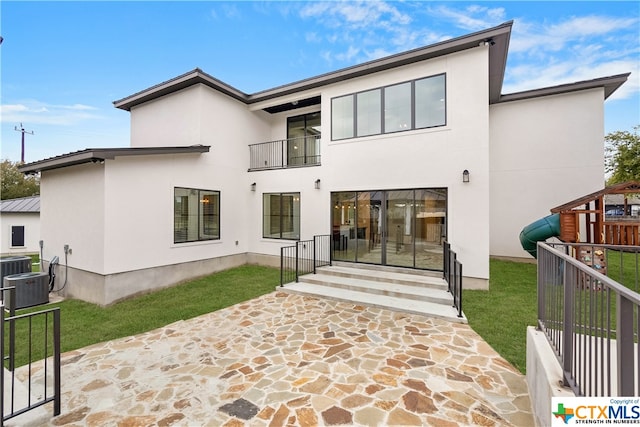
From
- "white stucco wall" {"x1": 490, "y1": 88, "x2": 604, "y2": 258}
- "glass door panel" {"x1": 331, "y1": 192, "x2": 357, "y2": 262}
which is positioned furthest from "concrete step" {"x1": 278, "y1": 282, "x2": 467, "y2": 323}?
"white stucco wall" {"x1": 490, "y1": 88, "x2": 604, "y2": 258}

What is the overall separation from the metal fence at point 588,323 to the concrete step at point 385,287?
3158mm

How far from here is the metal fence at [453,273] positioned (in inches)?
220

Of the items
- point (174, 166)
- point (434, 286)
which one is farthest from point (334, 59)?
point (434, 286)

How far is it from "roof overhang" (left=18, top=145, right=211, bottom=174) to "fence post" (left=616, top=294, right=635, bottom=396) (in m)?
9.23

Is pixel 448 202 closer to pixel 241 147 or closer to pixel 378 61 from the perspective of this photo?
pixel 378 61

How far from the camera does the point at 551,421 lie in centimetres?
216

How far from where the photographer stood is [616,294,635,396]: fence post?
1.49 metres

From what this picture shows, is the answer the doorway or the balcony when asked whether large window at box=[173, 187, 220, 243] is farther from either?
the doorway

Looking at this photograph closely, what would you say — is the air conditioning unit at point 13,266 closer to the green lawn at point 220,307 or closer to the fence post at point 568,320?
the green lawn at point 220,307

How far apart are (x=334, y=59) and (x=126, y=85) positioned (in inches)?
529

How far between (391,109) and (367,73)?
1.54m

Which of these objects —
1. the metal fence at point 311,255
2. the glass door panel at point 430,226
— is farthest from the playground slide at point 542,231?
the metal fence at point 311,255

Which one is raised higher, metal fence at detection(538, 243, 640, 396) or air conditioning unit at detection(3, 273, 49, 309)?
metal fence at detection(538, 243, 640, 396)

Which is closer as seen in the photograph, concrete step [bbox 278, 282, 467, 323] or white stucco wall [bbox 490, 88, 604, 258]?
concrete step [bbox 278, 282, 467, 323]
